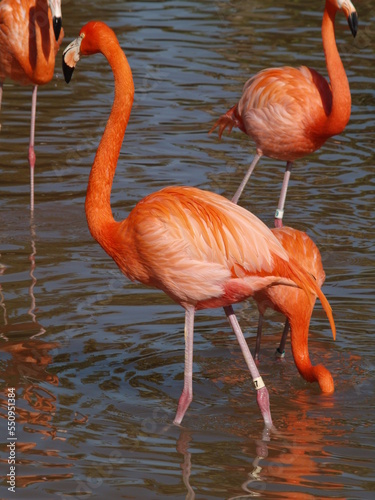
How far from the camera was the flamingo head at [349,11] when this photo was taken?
20.5 ft

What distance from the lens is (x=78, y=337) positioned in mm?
5250

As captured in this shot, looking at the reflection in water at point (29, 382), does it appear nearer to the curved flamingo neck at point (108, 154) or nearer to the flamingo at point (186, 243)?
the flamingo at point (186, 243)

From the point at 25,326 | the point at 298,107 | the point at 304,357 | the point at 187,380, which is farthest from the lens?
the point at 298,107

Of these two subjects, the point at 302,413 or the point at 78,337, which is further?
the point at 78,337

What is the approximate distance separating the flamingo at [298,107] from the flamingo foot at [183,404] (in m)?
2.33

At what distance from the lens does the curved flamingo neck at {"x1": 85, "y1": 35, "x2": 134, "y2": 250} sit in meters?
4.30

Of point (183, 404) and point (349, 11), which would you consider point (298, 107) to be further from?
point (183, 404)

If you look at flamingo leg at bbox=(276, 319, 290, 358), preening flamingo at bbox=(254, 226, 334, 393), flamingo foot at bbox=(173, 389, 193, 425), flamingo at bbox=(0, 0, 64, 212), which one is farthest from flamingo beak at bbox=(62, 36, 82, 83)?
flamingo at bbox=(0, 0, 64, 212)

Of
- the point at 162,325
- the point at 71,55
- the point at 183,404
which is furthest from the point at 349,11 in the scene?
the point at 183,404

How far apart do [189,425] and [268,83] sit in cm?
296

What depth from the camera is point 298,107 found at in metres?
6.44

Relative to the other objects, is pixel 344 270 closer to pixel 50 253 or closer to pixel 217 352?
pixel 217 352

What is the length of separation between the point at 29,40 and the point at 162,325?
2.80 m

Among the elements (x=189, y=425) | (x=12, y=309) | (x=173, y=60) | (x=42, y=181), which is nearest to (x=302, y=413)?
(x=189, y=425)
